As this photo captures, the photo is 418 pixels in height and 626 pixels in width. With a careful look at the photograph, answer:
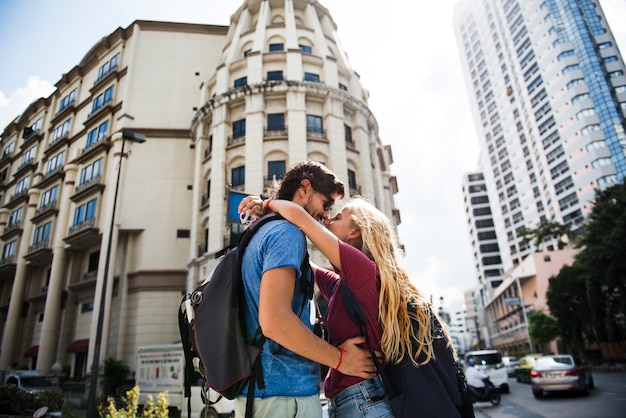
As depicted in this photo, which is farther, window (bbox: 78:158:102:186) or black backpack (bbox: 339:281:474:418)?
window (bbox: 78:158:102:186)

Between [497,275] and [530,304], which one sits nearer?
[530,304]

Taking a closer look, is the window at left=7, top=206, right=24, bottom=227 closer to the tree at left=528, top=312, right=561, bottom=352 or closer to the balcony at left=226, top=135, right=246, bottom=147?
the balcony at left=226, top=135, right=246, bottom=147

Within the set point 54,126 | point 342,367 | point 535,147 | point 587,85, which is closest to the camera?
point 342,367

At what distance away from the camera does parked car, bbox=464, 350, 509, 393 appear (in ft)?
51.8

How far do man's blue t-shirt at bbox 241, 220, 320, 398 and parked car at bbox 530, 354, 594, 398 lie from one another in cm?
1417

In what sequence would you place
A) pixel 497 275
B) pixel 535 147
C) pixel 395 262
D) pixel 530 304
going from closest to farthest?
pixel 395 262, pixel 530 304, pixel 535 147, pixel 497 275

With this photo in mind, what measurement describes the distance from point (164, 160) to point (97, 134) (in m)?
7.86

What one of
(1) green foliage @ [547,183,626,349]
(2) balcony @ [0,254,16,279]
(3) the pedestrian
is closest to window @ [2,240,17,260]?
(2) balcony @ [0,254,16,279]

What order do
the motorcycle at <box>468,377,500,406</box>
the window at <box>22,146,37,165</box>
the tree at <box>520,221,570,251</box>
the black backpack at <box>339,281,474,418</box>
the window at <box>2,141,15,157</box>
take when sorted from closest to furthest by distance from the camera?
the black backpack at <box>339,281,474,418</box>
the motorcycle at <box>468,377,500,406</box>
the window at <box>22,146,37,165</box>
the window at <box>2,141,15,157</box>
the tree at <box>520,221,570,251</box>

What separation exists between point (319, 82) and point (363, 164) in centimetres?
595

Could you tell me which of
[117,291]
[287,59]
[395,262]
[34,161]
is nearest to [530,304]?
[287,59]

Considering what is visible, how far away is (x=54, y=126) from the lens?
117 feet

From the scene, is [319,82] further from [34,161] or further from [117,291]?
[34,161]

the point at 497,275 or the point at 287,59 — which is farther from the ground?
the point at 287,59
